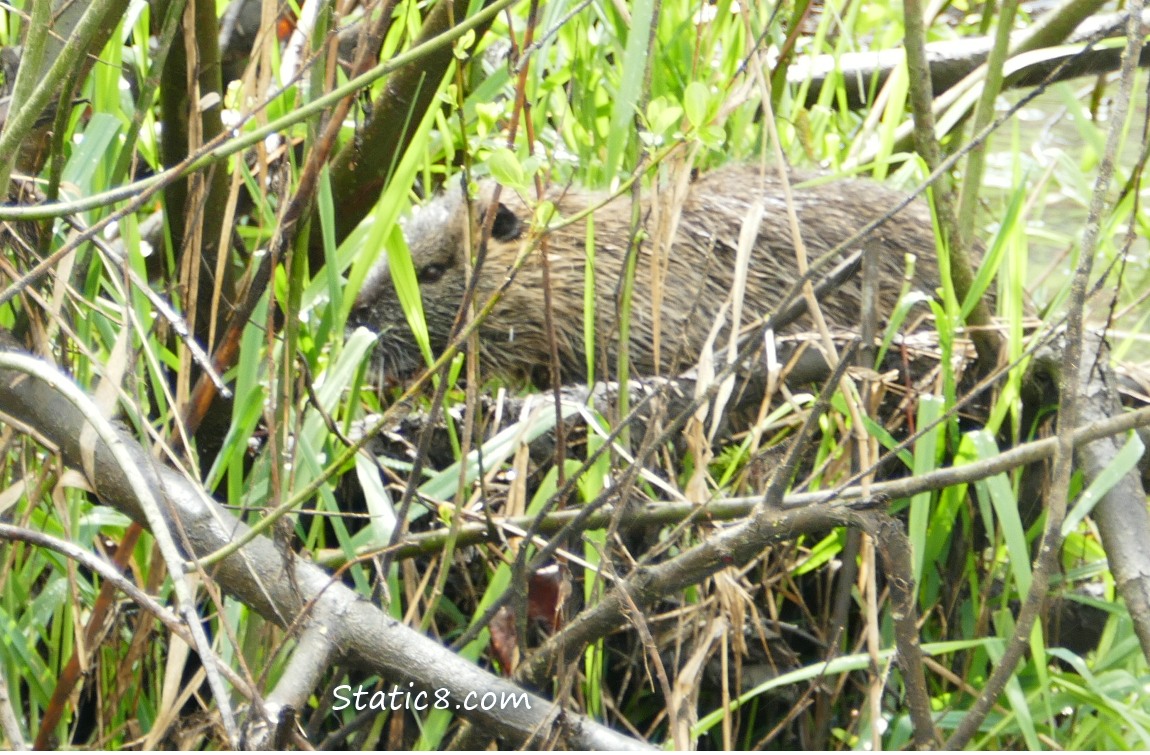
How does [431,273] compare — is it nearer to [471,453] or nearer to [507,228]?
[507,228]

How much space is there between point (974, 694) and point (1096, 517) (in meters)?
0.43

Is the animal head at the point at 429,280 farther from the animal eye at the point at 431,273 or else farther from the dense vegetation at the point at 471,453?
the dense vegetation at the point at 471,453

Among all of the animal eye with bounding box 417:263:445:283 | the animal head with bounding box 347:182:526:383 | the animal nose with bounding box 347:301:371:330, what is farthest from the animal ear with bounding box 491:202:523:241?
the animal nose with bounding box 347:301:371:330

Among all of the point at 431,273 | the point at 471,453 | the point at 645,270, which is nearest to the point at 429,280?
the point at 431,273

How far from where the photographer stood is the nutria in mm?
2990

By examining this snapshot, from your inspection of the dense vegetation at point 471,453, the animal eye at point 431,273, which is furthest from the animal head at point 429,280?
the dense vegetation at point 471,453

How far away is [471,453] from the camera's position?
1.98 meters

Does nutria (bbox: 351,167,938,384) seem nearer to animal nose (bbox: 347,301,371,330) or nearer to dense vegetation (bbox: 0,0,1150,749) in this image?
animal nose (bbox: 347,301,371,330)

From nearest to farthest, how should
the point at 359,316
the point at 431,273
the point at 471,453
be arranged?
the point at 471,453, the point at 359,316, the point at 431,273

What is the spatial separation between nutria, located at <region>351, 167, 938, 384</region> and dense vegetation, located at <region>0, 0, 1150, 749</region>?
1.53ft

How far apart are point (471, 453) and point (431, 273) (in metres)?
1.28

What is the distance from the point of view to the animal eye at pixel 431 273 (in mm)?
3156

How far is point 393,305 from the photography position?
3.03 metres

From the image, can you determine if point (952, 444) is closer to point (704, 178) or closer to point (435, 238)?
point (704, 178)
